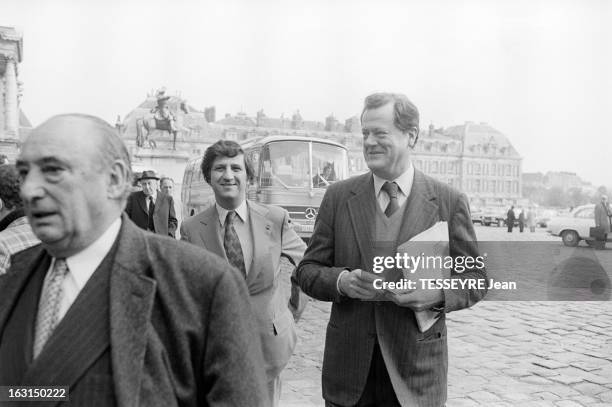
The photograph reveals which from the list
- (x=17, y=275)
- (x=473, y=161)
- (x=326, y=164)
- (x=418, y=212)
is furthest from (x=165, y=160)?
(x=17, y=275)

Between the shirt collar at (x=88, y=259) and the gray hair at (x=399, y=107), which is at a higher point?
the gray hair at (x=399, y=107)

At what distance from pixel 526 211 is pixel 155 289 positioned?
22.7 m

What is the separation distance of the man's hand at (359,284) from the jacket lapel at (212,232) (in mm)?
980

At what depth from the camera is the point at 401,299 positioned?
2.17m

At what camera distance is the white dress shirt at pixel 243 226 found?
3135 mm

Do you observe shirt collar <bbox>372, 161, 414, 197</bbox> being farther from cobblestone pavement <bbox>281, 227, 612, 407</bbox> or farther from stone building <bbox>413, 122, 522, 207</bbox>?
stone building <bbox>413, 122, 522, 207</bbox>

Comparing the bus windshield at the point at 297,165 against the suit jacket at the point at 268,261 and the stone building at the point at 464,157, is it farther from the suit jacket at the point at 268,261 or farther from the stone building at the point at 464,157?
the suit jacket at the point at 268,261

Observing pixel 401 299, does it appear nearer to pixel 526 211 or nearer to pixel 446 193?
pixel 446 193

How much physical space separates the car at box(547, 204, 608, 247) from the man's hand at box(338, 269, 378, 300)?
1557 cm

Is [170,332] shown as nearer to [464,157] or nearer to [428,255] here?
[428,255]

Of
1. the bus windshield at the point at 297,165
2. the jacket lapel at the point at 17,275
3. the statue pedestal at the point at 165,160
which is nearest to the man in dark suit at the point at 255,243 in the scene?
the jacket lapel at the point at 17,275

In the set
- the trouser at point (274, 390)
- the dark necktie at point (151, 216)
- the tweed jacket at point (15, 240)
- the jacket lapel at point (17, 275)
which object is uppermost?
the jacket lapel at point (17, 275)

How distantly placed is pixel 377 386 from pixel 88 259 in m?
1.38

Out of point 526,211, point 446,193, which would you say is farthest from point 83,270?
point 526,211
